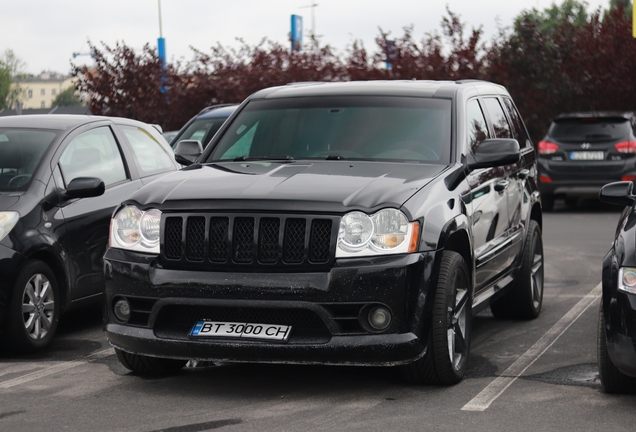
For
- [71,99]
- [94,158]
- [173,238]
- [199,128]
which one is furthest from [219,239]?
[71,99]

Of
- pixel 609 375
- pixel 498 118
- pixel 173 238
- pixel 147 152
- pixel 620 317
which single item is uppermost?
pixel 498 118

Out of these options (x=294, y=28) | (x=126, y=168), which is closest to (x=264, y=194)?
(x=126, y=168)

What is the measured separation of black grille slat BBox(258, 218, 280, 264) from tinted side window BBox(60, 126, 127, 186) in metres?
2.68

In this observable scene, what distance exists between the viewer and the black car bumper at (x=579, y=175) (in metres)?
18.5

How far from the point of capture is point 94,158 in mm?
8359

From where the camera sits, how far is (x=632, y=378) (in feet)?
19.0

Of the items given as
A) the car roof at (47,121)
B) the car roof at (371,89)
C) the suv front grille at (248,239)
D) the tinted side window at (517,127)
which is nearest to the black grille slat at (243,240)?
the suv front grille at (248,239)

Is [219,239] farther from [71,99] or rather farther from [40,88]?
[40,88]

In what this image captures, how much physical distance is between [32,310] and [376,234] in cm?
280

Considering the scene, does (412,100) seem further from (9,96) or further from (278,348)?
(9,96)

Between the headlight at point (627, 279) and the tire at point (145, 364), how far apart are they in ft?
8.79

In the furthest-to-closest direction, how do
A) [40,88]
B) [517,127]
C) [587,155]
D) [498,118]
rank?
[40,88] → [587,155] → [517,127] → [498,118]

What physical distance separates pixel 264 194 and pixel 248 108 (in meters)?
1.85

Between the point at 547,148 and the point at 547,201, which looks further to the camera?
the point at 547,201
